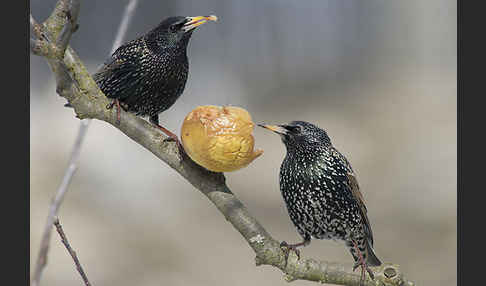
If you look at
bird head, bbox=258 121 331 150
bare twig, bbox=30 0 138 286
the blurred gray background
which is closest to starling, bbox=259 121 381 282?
bird head, bbox=258 121 331 150

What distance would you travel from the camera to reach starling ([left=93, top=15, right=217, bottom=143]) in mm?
2084

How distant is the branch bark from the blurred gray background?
405cm

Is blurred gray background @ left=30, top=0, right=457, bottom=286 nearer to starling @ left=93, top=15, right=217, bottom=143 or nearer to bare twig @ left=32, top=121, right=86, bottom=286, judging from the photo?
starling @ left=93, top=15, right=217, bottom=143

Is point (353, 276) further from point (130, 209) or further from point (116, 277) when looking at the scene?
point (130, 209)

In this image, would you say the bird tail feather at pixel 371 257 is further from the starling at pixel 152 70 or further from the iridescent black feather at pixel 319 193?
the starling at pixel 152 70

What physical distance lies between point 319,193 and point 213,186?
761mm

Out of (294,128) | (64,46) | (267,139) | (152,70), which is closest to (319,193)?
(294,128)

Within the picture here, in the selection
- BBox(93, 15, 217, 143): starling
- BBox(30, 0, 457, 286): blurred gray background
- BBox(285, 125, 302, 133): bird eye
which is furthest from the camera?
BBox(30, 0, 457, 286): blurred gray background

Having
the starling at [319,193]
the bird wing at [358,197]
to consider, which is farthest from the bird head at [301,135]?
the bird wing at [358,197]

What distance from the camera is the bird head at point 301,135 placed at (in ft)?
7.25

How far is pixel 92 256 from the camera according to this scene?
6.26 meters

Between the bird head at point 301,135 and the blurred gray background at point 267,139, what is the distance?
377 centimetres

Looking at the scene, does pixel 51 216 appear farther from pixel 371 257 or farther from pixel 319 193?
pixel 371 257

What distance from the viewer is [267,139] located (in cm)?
984
